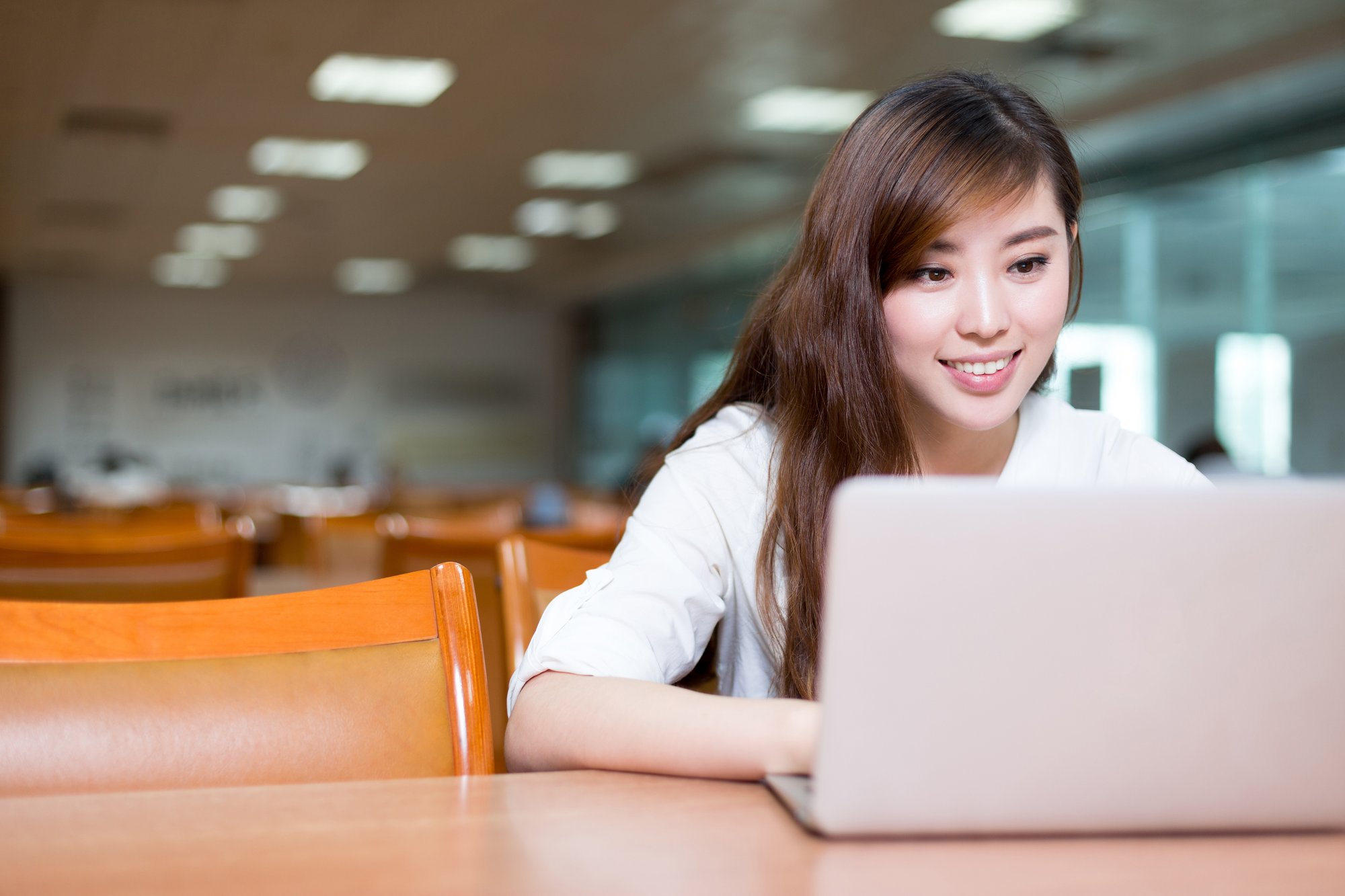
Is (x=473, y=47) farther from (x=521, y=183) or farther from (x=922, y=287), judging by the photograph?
(x=922, y=287)

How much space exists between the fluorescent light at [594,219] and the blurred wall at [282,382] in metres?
3.90

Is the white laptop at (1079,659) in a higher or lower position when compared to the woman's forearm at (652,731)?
higher

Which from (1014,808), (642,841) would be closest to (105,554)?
(642,841)

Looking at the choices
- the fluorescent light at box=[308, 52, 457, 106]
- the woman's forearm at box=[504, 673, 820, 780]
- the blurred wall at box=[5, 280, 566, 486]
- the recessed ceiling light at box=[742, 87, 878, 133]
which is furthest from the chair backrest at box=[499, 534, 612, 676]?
the blurred wall at box=[5, 280, 566, 486]

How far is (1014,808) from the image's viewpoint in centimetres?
59

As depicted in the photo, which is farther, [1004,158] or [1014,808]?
[1004,158]

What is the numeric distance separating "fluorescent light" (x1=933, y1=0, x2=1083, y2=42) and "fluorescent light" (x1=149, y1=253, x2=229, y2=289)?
7.92 m

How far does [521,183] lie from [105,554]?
6.48 meters

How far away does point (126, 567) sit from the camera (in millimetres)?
1932

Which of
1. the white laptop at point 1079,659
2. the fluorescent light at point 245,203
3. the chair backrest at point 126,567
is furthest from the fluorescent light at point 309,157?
the white laptop at point 1079,659

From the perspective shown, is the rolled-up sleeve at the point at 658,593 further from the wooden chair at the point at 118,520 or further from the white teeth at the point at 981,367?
the wooden chair at the point at 118,520

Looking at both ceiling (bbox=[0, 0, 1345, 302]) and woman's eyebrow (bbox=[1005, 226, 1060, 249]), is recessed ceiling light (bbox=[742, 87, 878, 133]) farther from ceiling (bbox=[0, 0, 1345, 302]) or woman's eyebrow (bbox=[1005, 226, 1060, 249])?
woman's eyebrow (bbox=[1005, 226, 1060, 249])

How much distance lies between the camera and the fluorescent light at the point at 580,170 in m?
7.41

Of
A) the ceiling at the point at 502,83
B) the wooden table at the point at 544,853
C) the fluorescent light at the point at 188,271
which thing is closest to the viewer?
the wooden table at the point at 544,853
